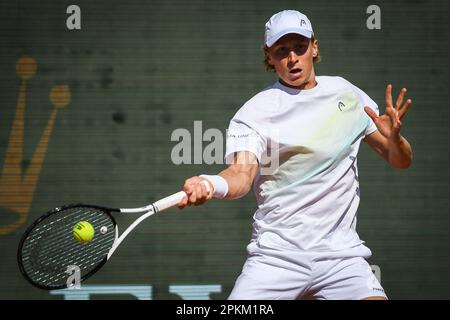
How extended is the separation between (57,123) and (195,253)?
104 cm

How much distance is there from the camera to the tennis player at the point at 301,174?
3557mm

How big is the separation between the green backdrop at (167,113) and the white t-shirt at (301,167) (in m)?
1.43

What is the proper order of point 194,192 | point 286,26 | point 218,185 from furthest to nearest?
point 286,26
point 218,185
point 194,192

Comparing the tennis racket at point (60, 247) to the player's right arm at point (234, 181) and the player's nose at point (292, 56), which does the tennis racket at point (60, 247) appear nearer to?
the player's right arm at point (234, 181)

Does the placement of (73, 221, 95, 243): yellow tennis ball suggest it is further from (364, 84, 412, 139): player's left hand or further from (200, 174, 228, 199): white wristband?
(364, 84, 412, 139): player's left hand

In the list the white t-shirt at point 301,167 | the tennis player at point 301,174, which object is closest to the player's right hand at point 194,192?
the tennis player at point 301,174

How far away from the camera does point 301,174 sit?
3621 mm

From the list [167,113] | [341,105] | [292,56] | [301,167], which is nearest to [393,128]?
[341,105]

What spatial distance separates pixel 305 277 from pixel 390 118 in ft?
2.29

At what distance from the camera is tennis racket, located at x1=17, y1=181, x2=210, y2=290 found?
3.56m

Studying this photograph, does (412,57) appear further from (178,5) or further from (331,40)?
(178,5)

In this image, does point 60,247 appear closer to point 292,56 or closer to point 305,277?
point 305,277

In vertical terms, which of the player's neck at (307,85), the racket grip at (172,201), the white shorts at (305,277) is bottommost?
the white shorts at (305,277)

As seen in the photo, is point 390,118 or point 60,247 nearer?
point 390,118
